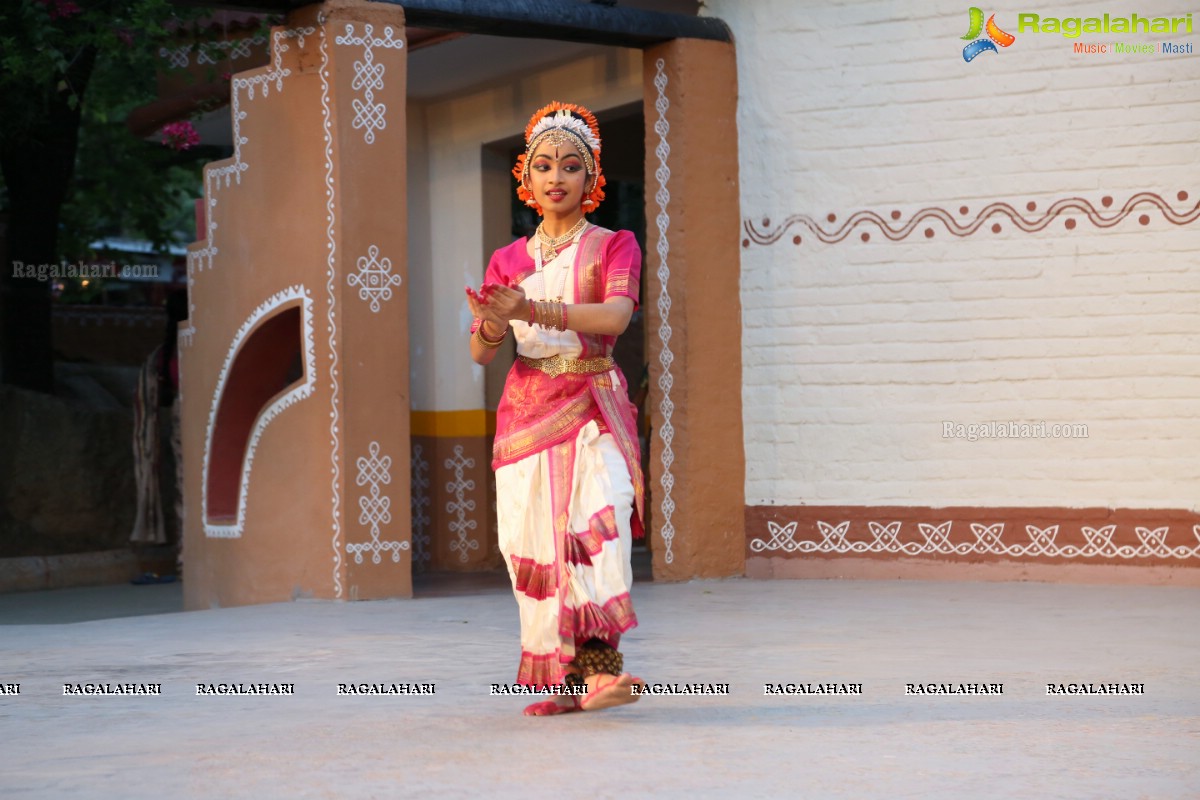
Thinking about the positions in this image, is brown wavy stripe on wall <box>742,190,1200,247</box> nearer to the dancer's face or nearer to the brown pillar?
the brown pillar

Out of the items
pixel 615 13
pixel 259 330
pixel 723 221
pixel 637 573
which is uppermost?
pixel 615 13

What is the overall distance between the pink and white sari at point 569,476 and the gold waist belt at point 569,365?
0.05 ft

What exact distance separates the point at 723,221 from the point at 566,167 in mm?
4477

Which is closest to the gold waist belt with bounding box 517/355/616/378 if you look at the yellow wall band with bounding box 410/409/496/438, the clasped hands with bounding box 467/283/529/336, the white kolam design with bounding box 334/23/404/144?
the clasped hands with bounding box 467/283/529/336

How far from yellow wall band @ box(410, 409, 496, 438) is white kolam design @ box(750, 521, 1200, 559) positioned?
2727mm

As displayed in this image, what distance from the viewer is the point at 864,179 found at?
30.9ft

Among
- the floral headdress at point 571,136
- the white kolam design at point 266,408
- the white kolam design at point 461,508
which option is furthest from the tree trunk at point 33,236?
the floral headdress at point 571,136

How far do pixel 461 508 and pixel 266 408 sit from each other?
2.81 metres

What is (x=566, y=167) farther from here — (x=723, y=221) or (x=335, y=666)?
(x=723, y=221)

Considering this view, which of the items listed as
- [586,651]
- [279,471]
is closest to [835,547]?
[279,471]

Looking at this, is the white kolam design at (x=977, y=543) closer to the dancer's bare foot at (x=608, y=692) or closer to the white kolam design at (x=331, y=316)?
the white kolam design at (x=331, y=316)

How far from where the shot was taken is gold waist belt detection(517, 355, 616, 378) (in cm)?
523

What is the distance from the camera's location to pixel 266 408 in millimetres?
9148

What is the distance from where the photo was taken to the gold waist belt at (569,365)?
5230 millimetres
